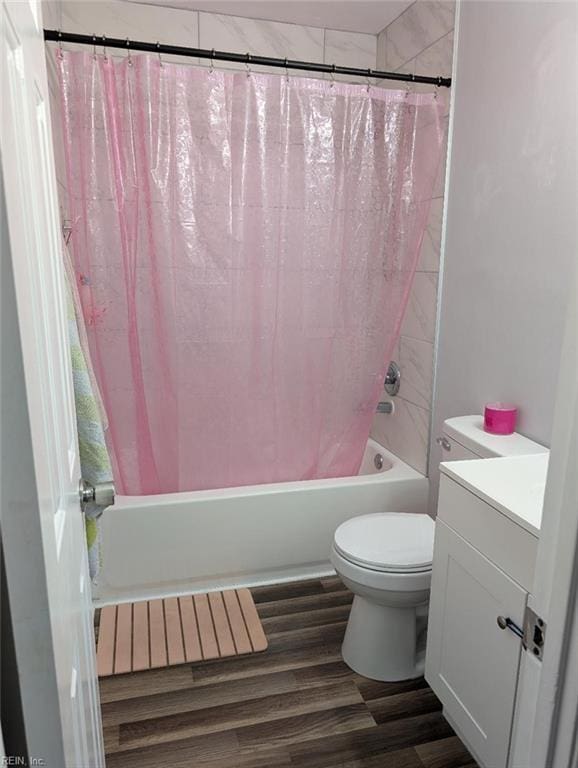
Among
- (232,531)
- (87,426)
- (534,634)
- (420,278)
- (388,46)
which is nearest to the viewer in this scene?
(534,634)

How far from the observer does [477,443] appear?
180cm

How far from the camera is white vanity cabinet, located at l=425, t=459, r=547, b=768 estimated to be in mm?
1248

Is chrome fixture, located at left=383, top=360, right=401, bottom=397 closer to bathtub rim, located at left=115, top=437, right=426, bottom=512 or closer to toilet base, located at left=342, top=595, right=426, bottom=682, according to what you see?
bathtub rim, located at left=115, top=437, right=426, bottom=512

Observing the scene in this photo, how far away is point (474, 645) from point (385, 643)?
55 cm

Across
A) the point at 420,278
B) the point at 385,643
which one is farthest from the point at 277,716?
the point at 420,278

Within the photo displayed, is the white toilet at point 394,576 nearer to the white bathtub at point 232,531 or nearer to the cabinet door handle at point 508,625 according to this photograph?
the white bathtub at point 232,531

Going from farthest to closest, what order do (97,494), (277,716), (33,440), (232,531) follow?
(232,531) < (277,716) < (97,494) < (33,440)

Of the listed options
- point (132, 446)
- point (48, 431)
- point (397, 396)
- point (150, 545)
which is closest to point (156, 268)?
point (132, 446)

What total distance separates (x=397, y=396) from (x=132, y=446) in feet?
4.27

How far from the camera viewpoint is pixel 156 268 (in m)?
2.10

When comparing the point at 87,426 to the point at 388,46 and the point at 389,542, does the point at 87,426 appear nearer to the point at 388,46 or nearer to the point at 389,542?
the point at 389,542

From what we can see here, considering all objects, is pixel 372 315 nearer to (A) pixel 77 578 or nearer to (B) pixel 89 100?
(B) pixel 89 100

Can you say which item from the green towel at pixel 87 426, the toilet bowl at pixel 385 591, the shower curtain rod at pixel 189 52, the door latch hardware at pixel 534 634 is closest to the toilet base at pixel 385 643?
the toilet bowl at pixel 385 591

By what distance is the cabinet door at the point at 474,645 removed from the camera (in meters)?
1.27
